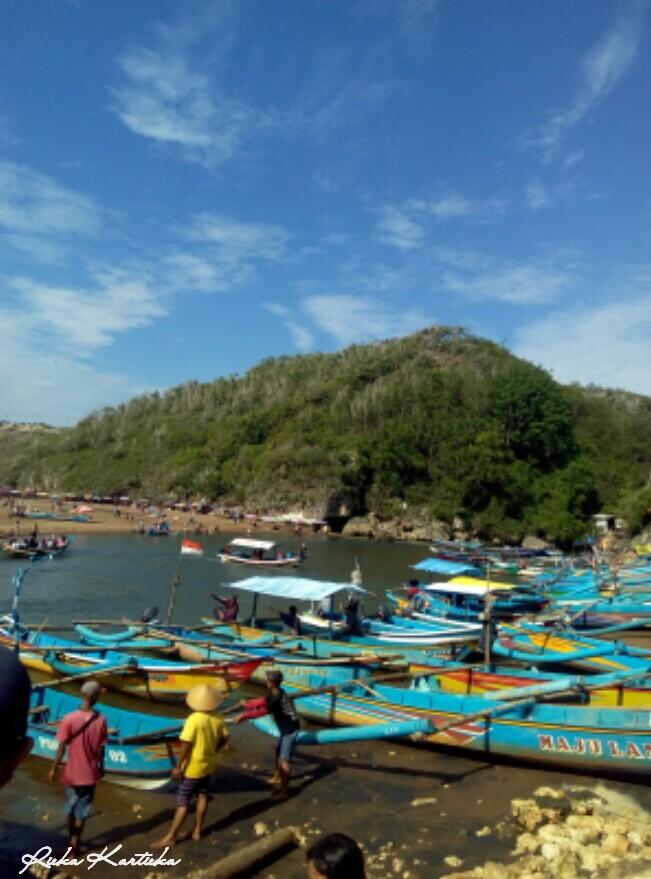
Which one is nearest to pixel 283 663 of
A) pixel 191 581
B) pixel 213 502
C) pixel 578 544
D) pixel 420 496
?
pixel 191 581

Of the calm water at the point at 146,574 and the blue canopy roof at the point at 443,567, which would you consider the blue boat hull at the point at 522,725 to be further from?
the blue canopy roof at the point at 443,567

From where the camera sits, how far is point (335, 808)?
10664 millimetres

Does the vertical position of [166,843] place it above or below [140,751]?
below

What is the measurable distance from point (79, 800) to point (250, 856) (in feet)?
7.11

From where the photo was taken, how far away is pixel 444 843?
9.59 meters

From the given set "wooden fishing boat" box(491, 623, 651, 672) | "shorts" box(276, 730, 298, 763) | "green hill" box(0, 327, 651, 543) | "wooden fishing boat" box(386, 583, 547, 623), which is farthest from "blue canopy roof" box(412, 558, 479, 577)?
"green hill" box(0, 327, 651, 543)

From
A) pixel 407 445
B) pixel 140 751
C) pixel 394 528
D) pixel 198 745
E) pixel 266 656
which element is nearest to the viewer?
pixel 198 745

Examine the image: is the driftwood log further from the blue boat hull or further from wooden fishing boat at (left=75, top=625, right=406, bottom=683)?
wooden fishing boat at (left=75, top=625, right=406, bottom=683)

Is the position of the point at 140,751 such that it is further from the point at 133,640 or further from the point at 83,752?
the point at 133,640

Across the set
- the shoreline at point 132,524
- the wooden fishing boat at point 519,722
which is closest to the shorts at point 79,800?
the wooden fishing boat at point 519,722

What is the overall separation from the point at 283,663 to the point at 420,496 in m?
65.6

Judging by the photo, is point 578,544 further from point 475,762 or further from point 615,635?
point 475,762

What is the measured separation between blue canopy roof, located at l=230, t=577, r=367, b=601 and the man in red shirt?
418 inches

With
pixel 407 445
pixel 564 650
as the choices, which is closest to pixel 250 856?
pixel 564 650
